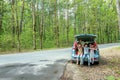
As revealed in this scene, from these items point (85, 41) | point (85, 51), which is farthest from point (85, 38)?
point (85, 51)

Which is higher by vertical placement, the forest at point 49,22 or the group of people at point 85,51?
the forest at point 49,22

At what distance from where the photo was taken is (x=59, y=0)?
155 ft

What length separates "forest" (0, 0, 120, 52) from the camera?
34719 millimetres

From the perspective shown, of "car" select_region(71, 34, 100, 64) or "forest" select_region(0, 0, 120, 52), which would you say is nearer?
"car" select_region(71, 34, 100, 64)

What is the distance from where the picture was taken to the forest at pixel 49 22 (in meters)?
34.7

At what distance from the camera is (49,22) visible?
189 feet

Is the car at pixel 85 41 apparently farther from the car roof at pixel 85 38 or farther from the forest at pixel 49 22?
the forest at pixel 49 22

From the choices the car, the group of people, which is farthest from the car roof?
the group of people

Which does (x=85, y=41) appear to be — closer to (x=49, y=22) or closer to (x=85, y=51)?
(x=85, y=51)

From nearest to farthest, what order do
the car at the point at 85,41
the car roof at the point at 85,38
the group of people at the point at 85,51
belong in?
1. the group of people at the point at 85,51
2. the car at the point at 85,41
3. the car roof at the point at 85,38

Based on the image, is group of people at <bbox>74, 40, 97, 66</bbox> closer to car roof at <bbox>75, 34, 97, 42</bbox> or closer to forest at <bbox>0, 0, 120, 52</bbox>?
car roof at <bbox>75, 34, 97, 42</bbox>

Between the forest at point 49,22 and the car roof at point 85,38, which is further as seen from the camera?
the forest at point 49,22

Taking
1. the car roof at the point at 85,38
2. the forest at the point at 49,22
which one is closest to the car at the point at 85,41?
the car roof at the point at 85,38

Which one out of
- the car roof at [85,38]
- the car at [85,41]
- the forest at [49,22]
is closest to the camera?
the car at [85,41]
